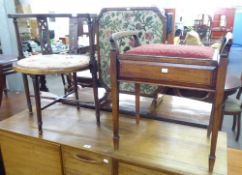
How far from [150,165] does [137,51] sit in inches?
19.9

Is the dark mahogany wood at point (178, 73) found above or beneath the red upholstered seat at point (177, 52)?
beneath

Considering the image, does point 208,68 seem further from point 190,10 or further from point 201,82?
point 190,10

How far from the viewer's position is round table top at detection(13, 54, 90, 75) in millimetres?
1100

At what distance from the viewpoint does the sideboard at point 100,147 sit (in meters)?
1.05

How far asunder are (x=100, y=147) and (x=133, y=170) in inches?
7.7

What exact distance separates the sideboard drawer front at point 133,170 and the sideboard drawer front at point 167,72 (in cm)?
42

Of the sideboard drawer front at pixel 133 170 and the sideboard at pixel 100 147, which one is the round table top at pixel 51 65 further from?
the sideboard drawer front at pixel 133 170

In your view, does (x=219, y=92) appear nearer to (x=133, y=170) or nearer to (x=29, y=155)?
(x=133, y=170)

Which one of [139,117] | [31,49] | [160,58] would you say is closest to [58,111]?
[139,117]

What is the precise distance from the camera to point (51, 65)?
1.15m

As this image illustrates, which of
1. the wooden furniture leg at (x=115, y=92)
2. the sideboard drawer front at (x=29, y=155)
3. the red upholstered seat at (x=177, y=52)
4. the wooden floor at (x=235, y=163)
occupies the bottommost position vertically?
the wooden floor at (x=235, y=163)

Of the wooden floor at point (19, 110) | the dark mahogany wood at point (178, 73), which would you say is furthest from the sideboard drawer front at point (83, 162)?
the wooden floor at point (19, 110)

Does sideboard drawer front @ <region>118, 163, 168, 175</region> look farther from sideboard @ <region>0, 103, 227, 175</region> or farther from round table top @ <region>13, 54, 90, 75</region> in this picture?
round table top @ <region>13, 54, 90, 75</region>

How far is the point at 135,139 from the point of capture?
121 cm
